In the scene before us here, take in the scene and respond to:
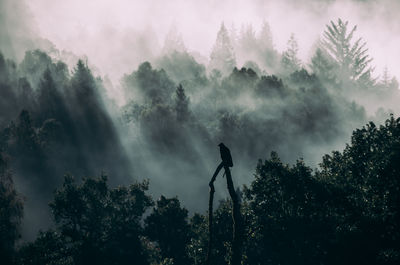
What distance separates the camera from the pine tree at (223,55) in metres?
147

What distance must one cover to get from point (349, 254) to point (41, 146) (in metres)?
62.4

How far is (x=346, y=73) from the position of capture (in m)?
132

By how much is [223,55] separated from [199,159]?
235 feet

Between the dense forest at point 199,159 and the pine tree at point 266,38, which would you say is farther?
the pine tree at point 266,38

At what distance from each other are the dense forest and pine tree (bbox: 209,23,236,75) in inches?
20.2

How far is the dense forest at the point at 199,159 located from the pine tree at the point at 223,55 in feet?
1.69

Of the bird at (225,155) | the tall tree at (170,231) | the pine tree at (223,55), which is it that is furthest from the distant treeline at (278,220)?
the pine tree at (223,55)

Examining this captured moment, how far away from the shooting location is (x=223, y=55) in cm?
14775

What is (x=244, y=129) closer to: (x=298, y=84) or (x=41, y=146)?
(x=298, y=84)

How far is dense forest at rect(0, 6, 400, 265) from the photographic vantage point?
29.2 meters

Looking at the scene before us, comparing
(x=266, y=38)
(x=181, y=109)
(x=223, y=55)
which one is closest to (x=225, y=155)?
(x=181, y=109)

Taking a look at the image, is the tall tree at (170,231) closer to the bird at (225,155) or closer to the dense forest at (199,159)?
the dense forest at (199,159)

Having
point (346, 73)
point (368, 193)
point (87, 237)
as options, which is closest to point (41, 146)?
point (87, 237)

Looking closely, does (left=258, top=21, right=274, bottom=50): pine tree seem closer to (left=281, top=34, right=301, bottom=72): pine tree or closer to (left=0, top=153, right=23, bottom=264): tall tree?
(left=281, top=34, right=301, bottom=72): pine tree
